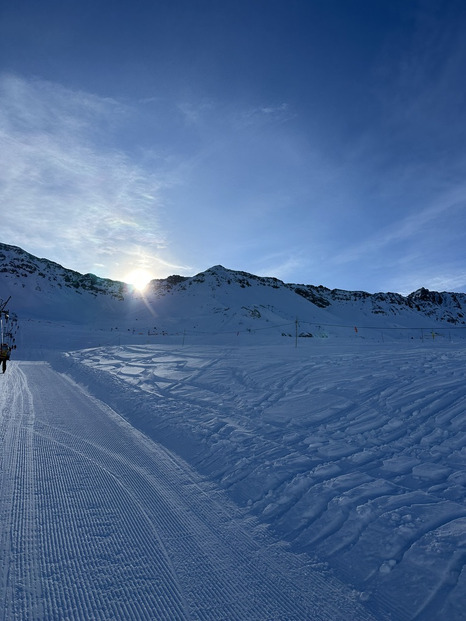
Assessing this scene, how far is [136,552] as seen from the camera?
3.57 m

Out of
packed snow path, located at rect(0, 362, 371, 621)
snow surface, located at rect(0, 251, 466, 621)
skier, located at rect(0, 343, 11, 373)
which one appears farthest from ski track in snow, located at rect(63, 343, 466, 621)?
skier, located at rect(0, 343, 11, 373)

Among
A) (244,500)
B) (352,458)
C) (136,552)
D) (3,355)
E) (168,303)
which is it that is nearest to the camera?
(136,552)

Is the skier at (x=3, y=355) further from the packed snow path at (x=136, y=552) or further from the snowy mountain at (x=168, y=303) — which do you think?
the snowy mountain at (x=168, y=303)

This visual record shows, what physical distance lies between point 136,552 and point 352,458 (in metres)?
3.73

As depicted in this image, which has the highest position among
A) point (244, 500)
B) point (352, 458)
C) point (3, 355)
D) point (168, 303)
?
point (168, 303)

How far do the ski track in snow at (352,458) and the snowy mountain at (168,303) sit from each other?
4926cm

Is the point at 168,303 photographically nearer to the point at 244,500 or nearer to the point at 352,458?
the point at 352,458

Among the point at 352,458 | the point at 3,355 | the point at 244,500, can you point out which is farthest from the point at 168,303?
the point at 244,500

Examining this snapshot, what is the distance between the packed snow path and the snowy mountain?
54.7 meters

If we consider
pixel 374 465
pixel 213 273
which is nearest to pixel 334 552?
pixel 374 465

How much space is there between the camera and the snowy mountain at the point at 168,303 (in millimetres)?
69000

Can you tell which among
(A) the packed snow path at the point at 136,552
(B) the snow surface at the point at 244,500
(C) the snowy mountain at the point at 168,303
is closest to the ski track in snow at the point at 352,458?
Answer: (B) the snow surface at the point at 244,500

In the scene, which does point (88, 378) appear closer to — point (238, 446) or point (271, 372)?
point (271, 372)

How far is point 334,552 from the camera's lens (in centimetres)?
367
